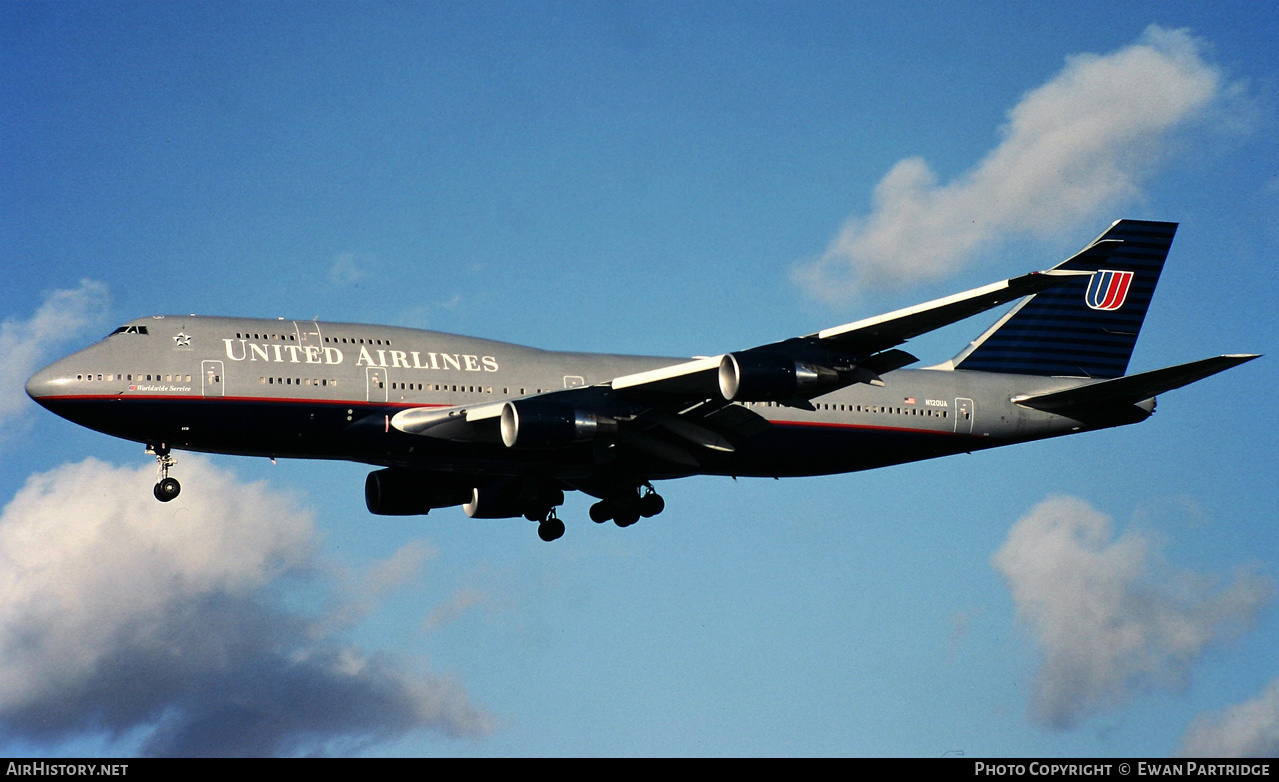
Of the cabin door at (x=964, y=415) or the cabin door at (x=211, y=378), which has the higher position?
the cabin door at (x=964, y=415)

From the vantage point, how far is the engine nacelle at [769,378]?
Result: 35375 millimetres

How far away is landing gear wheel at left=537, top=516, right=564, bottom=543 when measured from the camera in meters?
44.7

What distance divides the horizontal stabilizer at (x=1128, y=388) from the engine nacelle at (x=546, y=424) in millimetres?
15142

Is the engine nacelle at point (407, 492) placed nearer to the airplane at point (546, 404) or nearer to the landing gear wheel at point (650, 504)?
the airplane at point (546, 404)

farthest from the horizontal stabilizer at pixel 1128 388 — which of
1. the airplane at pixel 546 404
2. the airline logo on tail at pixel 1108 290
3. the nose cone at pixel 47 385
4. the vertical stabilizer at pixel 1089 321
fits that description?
the nose cone at pixel 47 385

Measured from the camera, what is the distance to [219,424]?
125 feet

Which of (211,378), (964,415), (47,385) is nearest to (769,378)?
(964,415)

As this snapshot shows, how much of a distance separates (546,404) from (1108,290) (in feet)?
72.4

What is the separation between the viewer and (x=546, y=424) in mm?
37188

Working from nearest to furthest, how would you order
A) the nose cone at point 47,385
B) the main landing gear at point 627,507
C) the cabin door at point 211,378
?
1. the nose cone at point 47,385
2. the cabin door at point 211,378
3. the main landing gear at point 627,507

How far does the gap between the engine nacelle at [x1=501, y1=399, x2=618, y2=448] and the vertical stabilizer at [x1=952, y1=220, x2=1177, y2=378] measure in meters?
15.8

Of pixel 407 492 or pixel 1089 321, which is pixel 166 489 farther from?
pixel 1089 321

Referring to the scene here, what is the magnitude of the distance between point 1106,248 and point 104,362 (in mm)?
26124
